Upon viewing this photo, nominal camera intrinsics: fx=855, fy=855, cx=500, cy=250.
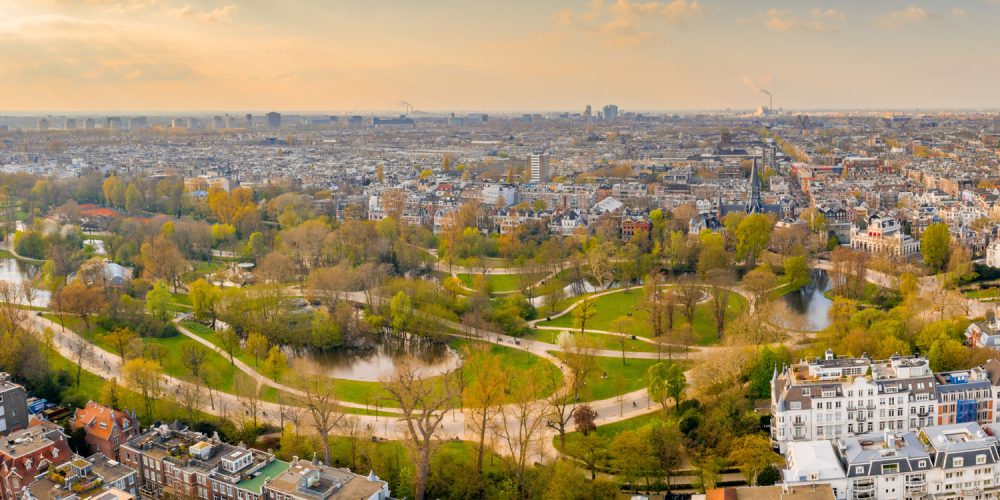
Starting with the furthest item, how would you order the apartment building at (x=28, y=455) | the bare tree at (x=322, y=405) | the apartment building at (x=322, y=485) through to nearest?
the bare tree at (x=322, y=405) → the apartment building at (x=28, y=455) → the apartment building at (x=322, y=485)

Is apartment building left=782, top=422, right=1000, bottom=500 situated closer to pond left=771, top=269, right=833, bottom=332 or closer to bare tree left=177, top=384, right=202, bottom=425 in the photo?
pond left=771, top=269, right=833, bottom=332

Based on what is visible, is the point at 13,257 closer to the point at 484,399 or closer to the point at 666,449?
the point at 484,399

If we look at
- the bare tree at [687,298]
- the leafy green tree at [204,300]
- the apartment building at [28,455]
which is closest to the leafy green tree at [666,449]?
the bare tree at [687,298]

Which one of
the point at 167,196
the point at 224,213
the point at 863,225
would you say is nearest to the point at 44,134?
the point at 167,196

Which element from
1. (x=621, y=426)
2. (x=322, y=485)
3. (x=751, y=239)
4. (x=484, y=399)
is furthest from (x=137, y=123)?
(x=322, y=485)

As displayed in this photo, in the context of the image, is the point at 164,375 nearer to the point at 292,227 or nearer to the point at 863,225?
the point at 292,227

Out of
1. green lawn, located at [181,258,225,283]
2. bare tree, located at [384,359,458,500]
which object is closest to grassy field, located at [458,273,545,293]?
bare tree, located at [384,359,458,500]

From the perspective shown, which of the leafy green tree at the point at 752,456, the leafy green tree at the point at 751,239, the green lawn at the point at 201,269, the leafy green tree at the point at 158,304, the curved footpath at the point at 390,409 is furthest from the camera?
the leafy green tree at the point at 751,239

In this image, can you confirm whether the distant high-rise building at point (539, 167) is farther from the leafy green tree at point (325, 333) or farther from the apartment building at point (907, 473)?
the apartment building at point (907, 473)
